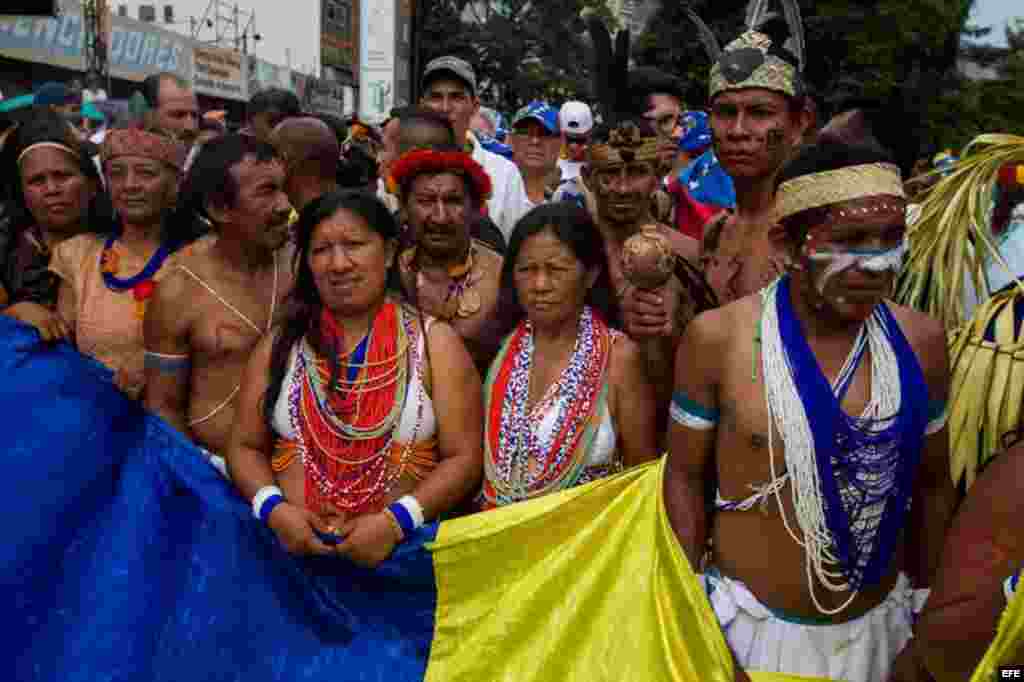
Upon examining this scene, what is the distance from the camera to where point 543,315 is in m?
3.45

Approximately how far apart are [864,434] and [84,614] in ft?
7.70

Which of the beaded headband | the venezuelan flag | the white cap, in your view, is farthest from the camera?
the white cap

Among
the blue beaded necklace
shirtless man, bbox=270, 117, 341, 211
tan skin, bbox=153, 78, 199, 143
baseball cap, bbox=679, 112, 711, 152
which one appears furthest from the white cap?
the blue beaded necklace

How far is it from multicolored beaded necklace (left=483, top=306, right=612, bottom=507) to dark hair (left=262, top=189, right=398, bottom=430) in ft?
1.76

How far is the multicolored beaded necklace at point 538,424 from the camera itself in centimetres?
331

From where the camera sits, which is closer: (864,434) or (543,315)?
(864,434)

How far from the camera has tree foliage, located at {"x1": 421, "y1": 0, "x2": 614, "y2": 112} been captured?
3281 cm

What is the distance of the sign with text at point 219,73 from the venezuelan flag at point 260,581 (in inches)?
909

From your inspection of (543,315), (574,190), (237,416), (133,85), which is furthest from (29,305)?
(133,85)

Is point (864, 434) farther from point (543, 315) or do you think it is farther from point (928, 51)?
point (928, 51)

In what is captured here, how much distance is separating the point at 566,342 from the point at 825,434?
3.48 ft

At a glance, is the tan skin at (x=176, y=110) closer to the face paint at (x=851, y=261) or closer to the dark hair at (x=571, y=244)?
the dark hair at (x=571, y=244)

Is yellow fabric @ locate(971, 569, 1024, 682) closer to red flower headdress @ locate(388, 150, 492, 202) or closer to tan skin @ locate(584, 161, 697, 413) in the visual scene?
tan skin @ locate(584, 161, 697, 413)

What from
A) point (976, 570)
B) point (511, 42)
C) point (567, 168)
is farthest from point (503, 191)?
point (511, 42)
